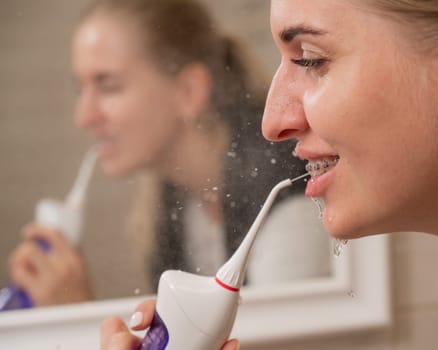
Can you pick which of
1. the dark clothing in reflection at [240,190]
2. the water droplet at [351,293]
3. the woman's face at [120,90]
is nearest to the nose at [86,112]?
the woman's face at [120,90]

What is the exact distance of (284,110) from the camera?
57 cm

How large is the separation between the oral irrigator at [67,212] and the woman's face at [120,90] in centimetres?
2

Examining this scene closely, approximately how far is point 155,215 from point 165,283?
25 centimetres

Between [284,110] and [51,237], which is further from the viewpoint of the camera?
[51,237]

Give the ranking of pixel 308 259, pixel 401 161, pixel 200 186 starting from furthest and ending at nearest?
pixel 308 259 < pixel 200 186 < pixel 401 161

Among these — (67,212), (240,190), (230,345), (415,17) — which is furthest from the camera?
(67,212)

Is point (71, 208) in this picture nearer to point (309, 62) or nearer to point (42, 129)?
point (42, 129)

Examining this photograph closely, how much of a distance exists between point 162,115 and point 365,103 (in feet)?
1.16

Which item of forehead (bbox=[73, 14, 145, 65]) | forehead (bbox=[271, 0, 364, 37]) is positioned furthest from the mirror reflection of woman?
forehead (bbox=[271, 0, 364, 37])

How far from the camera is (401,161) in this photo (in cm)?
52

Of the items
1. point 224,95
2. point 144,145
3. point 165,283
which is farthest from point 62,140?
point 165,283

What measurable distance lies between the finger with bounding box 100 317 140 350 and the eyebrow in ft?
1.01

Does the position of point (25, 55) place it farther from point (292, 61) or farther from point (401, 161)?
point (401, 161)

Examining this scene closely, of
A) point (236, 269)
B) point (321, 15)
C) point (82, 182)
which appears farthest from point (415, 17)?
point (82, 182)
